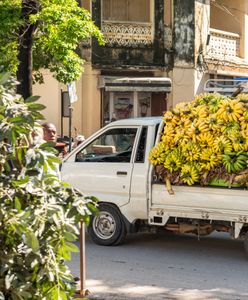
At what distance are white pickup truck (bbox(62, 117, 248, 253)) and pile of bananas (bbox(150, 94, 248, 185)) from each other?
8.0 inches

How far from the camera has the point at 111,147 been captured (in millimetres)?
10391

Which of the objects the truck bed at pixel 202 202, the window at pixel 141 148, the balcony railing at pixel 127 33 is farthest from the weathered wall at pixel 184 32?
the truck bed at pixel 202 202

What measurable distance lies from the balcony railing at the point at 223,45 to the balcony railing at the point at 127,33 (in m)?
2.74

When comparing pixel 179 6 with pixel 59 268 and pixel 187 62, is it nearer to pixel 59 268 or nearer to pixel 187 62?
pixel 187 62

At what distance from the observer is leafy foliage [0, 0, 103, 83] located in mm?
15414

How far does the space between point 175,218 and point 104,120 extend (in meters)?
17.1

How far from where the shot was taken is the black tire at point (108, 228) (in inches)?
396

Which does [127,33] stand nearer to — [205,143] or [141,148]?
[141,148]

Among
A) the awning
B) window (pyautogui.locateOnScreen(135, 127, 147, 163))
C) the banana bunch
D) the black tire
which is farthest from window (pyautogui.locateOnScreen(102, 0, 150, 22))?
the banana bunch

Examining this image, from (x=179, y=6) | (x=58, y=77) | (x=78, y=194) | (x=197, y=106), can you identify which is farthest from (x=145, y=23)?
(x=78, y=194)

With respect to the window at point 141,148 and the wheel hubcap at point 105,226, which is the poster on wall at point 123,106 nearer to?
the wheel hubcap at point 105,226

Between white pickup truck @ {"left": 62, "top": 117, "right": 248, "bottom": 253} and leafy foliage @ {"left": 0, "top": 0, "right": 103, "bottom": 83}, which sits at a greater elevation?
leafy foliage @ {"left": 0, "top": 0, "right": 103, "bottom": 83}

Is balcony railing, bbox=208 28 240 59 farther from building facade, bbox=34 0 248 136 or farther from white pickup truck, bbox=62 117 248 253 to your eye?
Result: white pickup truck, bbox=62 117 248 253

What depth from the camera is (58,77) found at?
17031 millimetres
